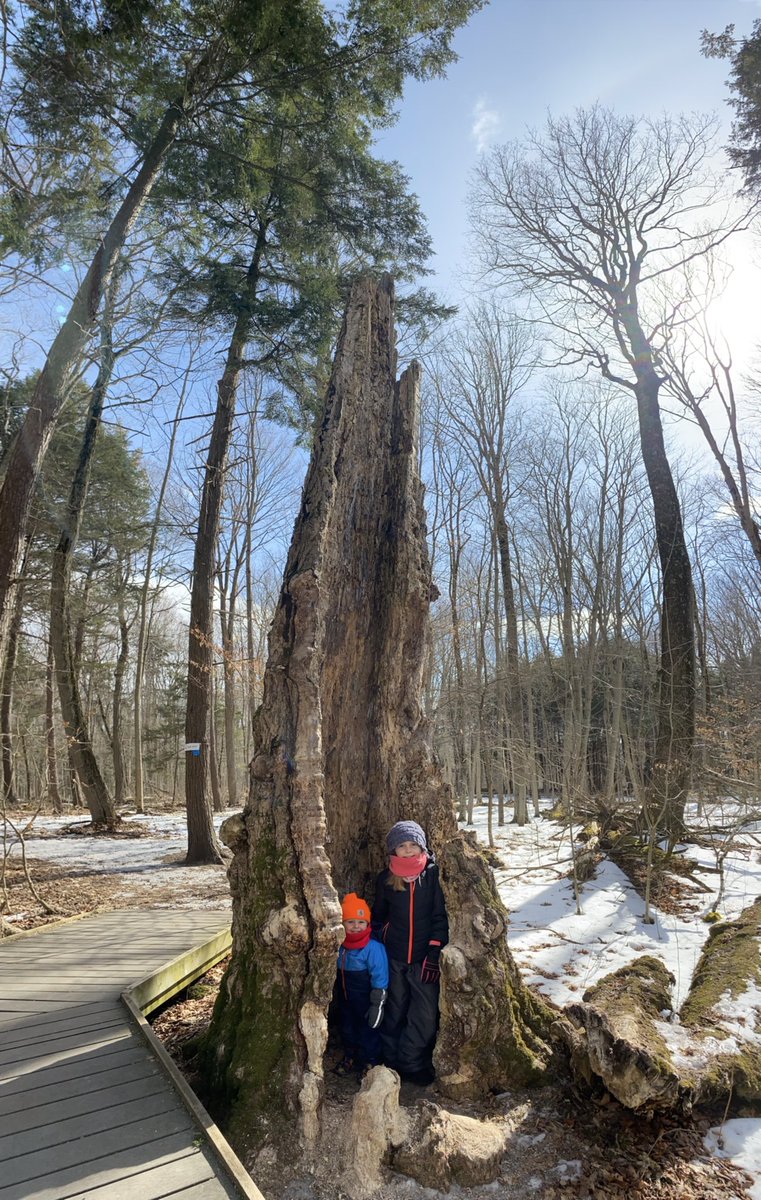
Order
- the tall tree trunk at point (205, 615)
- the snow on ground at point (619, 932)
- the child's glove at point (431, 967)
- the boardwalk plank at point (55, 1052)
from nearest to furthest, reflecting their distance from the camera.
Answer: the boardwalk plank at point (55, 1052) < the snow on ground at point (619, 932) < the child's glove at point (431, 967) < the tall tree trunk at point (205, 615)

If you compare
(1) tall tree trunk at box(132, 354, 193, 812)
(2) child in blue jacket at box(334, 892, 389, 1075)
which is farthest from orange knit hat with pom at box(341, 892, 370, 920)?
(1) tall tree trunk at box(132, 354, 193, 812)

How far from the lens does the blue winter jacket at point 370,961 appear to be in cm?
347

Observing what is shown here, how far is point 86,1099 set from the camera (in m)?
2.82

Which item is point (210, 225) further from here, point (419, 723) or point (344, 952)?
point (344, 952)

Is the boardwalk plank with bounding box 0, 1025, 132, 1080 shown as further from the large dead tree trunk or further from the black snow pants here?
the black snow pants

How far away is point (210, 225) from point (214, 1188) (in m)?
11.8

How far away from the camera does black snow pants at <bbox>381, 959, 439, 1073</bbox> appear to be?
11.4 ft

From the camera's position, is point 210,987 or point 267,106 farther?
point 267,106

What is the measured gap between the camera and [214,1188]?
87.0 inches

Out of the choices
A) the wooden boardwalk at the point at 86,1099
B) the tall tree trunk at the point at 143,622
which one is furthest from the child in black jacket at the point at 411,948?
the tall tree trunk at the point at 143,622

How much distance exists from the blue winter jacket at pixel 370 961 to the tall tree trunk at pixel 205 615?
25.1ft

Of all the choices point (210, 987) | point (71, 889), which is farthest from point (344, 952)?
point (71, 889)

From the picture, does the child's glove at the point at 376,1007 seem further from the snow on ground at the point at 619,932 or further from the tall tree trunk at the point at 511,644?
the tall tree trunk at the point at 511,644

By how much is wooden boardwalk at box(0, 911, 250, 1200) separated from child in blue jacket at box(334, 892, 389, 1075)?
1.05 metres
